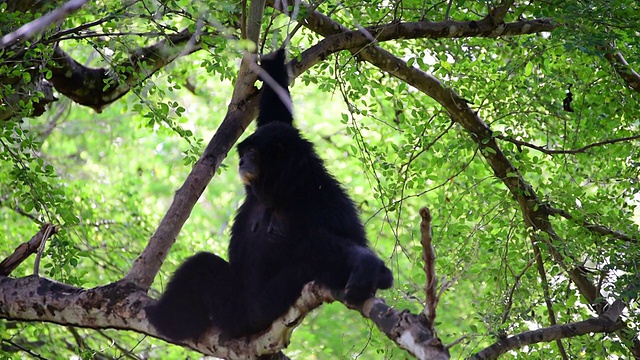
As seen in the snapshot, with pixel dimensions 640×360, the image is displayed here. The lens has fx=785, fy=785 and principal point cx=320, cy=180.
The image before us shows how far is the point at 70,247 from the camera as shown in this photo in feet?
19.9

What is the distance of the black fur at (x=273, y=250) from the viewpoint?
4758mm

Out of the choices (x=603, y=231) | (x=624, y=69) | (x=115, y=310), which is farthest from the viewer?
(x=624, y=69)

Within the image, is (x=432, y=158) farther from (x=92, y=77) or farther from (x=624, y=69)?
(x=92, y=77)

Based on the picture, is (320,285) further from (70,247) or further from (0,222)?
(0,222)

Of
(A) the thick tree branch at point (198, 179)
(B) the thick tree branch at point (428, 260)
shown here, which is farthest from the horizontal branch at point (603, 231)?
(B) the thick tree branch at point (428, 260)

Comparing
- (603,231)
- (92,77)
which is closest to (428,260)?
(603,231)

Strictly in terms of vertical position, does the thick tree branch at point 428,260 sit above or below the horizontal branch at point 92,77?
below

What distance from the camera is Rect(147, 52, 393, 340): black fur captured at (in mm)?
4758

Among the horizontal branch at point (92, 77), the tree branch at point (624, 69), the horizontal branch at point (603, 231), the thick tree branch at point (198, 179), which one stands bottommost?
the thick tree branch at point (198, 179)

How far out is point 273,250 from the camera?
5.27 m

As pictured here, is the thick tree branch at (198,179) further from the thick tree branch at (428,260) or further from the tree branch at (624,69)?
the tree branch at (624,69)

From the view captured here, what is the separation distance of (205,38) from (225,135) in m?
1.26

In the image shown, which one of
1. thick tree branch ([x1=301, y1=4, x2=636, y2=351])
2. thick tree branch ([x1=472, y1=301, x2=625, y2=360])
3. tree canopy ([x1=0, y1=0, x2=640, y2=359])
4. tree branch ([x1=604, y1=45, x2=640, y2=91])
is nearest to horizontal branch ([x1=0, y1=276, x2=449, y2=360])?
tree canopy ([x1=0, y1=0, x2=640, y2=359])

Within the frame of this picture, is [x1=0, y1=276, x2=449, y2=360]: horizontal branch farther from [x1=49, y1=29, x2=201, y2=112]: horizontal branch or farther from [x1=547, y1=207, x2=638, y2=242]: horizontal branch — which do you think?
[x1=49, y1=29, x2=201, y2=112]: horizontal branch
